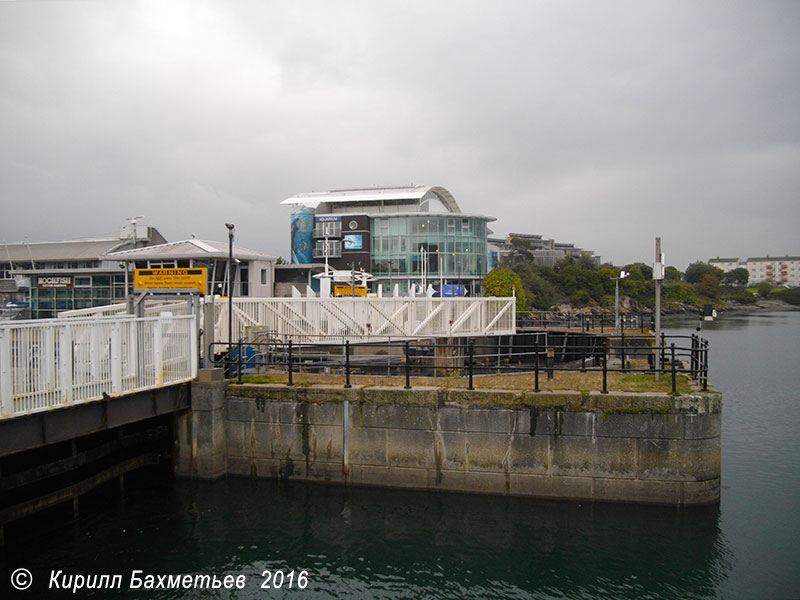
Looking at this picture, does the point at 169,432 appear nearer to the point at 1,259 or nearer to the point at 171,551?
the point at 171,551

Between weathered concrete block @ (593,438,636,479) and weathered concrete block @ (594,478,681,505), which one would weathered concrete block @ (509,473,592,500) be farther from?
weathered concrete block @ (593,438,636,479)

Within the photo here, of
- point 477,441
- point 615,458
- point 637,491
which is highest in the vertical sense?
point 477,441

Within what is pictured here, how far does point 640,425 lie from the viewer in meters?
13.2

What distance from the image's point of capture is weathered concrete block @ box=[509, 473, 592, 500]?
1346 cm

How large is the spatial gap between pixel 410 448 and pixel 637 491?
531 cm

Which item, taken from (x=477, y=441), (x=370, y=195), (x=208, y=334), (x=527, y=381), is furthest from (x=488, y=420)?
(x=370, y=195)

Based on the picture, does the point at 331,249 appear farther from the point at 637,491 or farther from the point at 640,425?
the point at 637,491

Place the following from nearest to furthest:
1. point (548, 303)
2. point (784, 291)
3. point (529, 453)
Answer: point (529, 453) → point (548, 303) → point (784, 291)

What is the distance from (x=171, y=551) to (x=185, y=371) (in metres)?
4.76

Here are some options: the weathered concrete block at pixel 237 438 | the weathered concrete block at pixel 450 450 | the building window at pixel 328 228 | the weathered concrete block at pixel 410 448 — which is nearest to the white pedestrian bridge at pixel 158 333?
the weathered concrete block at pixel 237 438

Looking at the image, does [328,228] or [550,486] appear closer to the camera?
[550,486]

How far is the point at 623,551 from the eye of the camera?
11.8 metres

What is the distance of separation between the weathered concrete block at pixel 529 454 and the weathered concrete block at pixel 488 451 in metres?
0.14

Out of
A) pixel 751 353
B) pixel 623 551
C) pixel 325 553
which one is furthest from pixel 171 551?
pixel 751 353
